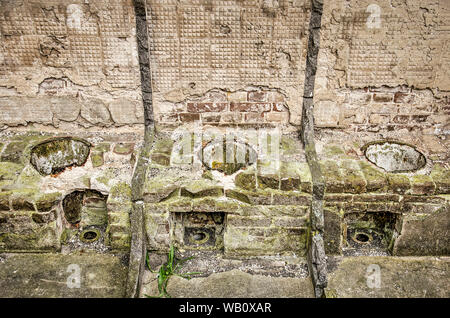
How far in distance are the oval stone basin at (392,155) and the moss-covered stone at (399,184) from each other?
0.56m

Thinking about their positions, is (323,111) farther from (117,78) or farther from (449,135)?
(117,78)

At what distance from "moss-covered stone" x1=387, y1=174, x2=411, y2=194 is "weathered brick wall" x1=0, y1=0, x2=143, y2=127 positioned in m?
2.52

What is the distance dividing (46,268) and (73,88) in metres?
1.75

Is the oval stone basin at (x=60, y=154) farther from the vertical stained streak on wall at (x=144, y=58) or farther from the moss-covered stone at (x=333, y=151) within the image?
the moss-covered stone at (x=333, y=151)

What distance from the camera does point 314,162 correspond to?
3605 mm

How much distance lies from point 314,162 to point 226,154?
3.02ft

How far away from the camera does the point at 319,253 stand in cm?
329

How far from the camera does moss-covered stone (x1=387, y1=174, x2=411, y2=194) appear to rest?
11.0 ft

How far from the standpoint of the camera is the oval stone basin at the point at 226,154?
390 cm

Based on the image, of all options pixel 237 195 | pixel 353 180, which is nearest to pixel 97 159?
pixel 237 195

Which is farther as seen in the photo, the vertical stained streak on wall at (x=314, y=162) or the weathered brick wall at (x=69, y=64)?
the weathered brick wall at (x=69, y=64)

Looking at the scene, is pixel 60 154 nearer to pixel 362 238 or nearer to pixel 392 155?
pixel 362 238

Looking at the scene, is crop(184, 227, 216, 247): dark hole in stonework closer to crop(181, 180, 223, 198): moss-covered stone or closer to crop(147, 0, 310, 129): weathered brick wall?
crop(181, 180, 223, 198): moss-covered stone

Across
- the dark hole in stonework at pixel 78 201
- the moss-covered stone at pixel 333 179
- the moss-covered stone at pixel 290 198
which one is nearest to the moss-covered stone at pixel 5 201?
the dark hole in stonework at pixel 78 201
